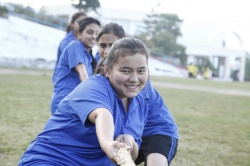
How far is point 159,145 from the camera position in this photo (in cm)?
241

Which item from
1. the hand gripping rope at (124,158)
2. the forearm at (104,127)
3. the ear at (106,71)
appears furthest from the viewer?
the ear at (106,71)

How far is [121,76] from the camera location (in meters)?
1.79

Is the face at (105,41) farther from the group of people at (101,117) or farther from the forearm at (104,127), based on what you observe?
the forearm at (104,127)

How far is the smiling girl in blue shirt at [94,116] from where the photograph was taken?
161 centimetres

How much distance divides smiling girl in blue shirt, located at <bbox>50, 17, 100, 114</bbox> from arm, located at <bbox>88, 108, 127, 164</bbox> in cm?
162

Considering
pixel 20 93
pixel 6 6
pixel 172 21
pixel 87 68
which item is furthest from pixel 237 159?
pixel 172 21

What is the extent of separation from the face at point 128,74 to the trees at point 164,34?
3584 centimetres

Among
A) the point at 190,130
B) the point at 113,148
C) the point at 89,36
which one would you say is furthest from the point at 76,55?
the point at 190,130

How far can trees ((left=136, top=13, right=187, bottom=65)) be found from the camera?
38.8 metres

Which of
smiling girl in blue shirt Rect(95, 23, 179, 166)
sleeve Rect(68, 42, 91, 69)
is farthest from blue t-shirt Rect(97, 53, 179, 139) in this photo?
sleeve Rect(68, 42, 91, 69)

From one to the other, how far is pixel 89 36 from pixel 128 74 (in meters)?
1.85

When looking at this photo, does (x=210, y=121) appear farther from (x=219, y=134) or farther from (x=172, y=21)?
(x=172, y=21)

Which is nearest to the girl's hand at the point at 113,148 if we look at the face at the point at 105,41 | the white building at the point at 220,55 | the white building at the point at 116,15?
the face at the point at 105,41

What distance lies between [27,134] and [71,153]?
3.25 metres
